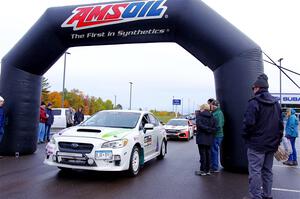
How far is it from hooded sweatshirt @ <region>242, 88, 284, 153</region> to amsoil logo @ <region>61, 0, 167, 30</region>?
4.48m

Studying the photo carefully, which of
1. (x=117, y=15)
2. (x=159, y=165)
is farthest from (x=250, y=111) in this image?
(x=117, y=15)

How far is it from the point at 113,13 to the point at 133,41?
983mm

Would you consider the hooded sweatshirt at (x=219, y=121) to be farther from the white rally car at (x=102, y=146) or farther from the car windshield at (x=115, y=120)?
the car windshield at (x=115, y=120)

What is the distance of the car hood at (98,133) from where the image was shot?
7.04 metres

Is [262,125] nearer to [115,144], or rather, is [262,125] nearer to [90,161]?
[115,144]

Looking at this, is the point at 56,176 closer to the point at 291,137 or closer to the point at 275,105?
the point at 275,105

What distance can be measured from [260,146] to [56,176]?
15.3ft

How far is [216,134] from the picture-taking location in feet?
26.7

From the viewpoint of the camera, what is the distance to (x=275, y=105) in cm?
530

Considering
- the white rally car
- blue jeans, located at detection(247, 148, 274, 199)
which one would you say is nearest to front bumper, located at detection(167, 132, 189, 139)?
the white rally car

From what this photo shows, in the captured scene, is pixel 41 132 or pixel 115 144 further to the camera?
pixel 41 132

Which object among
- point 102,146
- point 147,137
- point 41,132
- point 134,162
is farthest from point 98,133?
point 41,132

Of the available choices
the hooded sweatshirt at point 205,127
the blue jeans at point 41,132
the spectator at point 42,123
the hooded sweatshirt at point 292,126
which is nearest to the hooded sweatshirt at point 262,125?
the hooded sweatshirt at point 205,127

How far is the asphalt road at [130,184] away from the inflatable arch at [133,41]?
1198 millimetres
